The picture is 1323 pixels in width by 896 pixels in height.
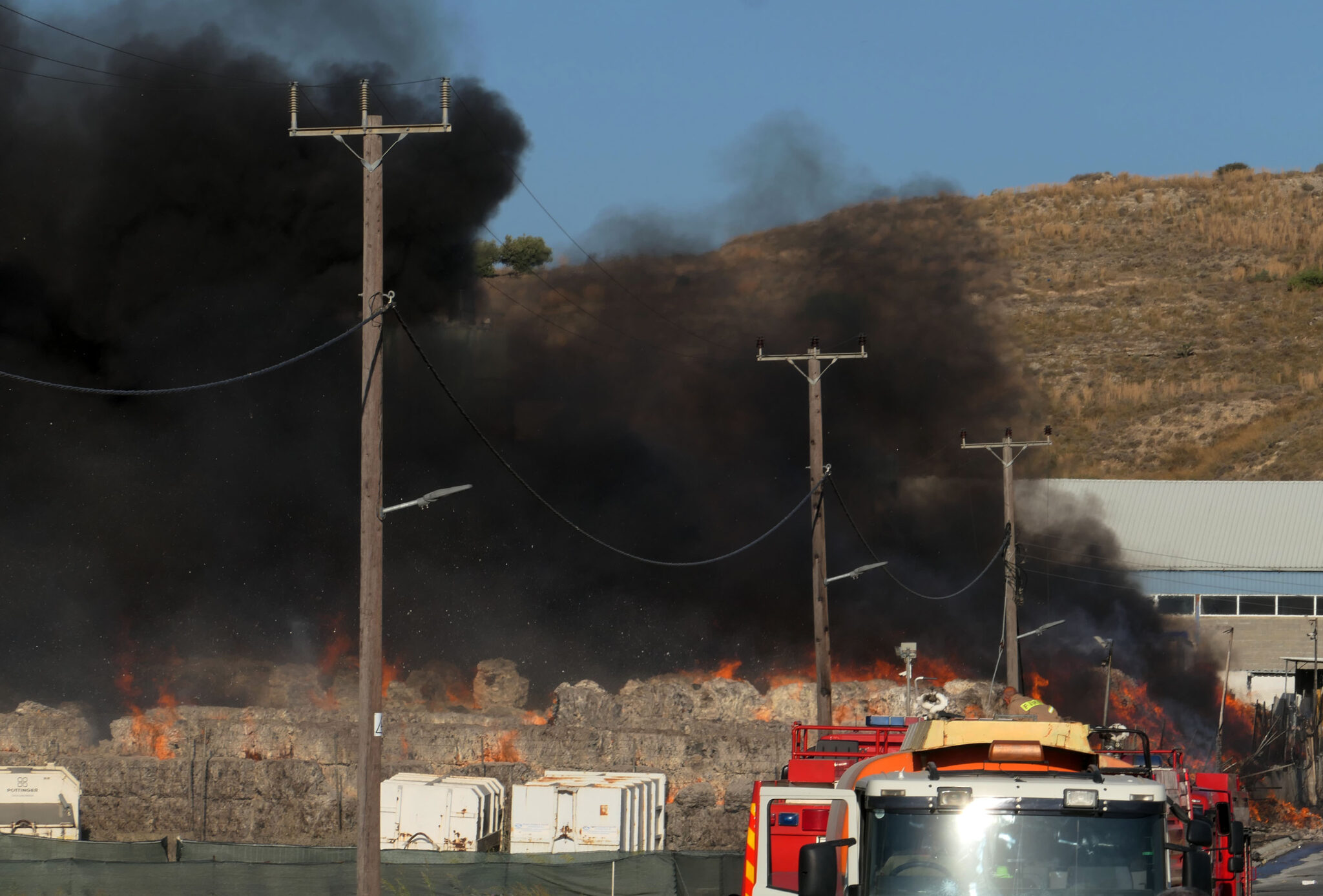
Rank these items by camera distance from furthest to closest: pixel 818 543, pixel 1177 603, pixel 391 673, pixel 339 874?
1. pixel 1177 603
2. pixel 391 673
3. pixel 818 543
4. pixel 339 874

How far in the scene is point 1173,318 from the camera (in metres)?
107

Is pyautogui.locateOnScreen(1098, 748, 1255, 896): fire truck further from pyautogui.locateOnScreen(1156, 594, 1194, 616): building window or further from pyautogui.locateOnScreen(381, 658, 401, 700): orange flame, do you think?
pyautogui.locateOnScreen(1156, 594, 1194, 616): building window

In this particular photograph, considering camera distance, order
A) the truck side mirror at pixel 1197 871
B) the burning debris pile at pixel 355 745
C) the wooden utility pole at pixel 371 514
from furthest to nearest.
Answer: the burning debris pile at pixel 355 745 → the wooden utility pole at pixel 371 514 → the truck side mirror at pixel 1197 871

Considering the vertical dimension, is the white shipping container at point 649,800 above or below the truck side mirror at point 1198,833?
below

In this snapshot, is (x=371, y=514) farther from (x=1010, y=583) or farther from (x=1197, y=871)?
(x=1010, y=583)

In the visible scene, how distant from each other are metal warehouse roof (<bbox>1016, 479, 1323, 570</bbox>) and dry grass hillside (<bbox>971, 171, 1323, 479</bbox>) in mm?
13845

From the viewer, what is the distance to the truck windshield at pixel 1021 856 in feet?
29.6

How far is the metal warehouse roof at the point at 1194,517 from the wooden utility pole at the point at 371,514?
48.7 meters

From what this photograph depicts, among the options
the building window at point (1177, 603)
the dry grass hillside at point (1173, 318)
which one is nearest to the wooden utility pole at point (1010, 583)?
the building window at point (1177, 603)

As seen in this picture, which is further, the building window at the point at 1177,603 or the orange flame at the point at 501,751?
the building window at the point at 1177,603

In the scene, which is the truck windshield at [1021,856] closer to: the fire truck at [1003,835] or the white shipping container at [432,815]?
the fire truck at [1003,835]

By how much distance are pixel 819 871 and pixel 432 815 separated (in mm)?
18127

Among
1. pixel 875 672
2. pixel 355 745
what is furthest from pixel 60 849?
pixel 875 672

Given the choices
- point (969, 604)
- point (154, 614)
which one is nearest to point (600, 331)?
point (969, 604)
